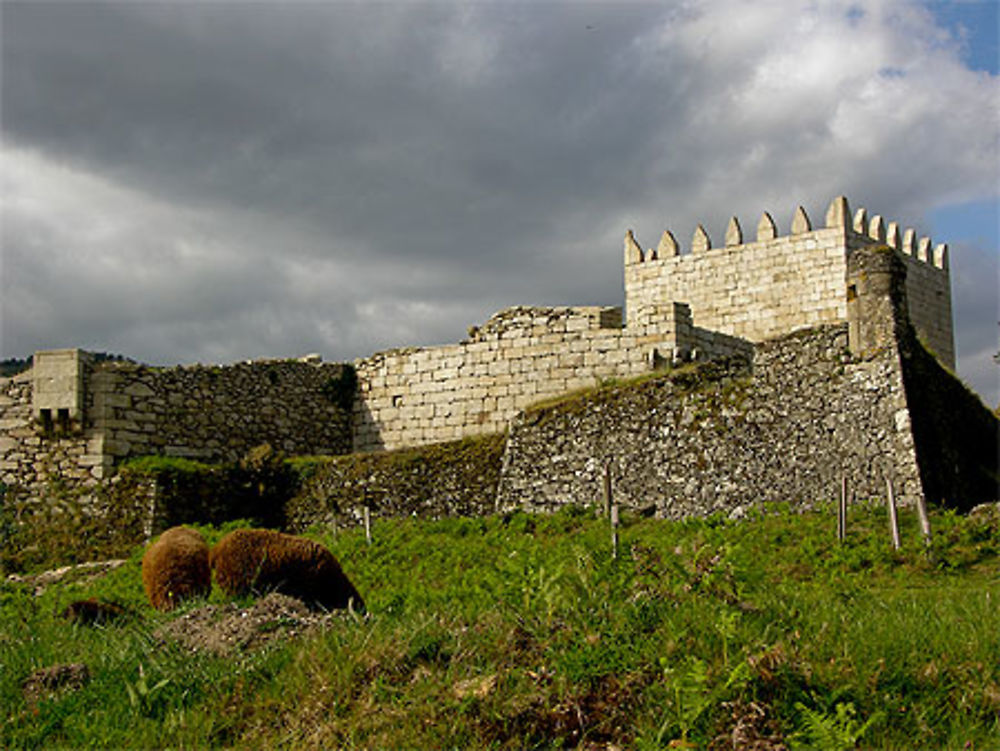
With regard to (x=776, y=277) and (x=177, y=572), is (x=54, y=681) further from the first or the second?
(x=776, y=277)

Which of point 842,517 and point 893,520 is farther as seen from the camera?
point 842,517

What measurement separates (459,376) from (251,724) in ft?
56.5

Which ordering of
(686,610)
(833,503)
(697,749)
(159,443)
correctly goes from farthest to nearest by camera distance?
(159,443)
(833,503)
(686,610)
(697,749)

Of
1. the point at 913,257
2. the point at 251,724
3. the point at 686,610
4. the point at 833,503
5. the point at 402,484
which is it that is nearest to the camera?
the point at 251,724

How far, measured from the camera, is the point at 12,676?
7.11 metres

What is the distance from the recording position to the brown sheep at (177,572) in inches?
397

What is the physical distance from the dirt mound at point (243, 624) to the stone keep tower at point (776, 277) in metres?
20.3

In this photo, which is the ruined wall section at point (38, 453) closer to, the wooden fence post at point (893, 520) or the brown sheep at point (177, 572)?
the brown sheep at point (177, 572)

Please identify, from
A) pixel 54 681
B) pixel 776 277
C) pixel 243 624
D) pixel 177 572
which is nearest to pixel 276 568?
pixel 177 572

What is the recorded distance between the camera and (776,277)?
2811 centimetres

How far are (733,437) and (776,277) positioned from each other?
11.9m

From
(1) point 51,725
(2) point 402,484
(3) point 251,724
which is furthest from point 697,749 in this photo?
(2) point 402,484

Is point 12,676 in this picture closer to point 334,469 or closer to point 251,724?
point 251,724

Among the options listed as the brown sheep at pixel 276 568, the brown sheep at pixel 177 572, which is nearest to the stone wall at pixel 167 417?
the brown sheep at pixel 177 572
